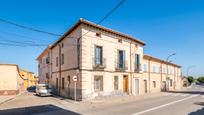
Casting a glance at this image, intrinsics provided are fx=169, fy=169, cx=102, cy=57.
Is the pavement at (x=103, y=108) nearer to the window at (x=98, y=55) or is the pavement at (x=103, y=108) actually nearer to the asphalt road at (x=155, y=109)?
the asphalt road at (x=155, y=109)

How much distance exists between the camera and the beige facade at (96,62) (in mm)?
16156

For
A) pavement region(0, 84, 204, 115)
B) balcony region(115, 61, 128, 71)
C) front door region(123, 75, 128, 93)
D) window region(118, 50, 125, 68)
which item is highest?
window region(118, 50, 125, 68)

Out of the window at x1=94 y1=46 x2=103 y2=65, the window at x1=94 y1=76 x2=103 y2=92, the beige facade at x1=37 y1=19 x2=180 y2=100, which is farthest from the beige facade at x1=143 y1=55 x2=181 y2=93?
the window at x1=94 y1=46 x2=103 y2=65

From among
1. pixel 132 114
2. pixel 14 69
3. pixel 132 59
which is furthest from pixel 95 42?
pixel 14 69

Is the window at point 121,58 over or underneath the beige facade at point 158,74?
over

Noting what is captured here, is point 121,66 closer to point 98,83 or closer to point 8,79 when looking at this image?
point 98,83

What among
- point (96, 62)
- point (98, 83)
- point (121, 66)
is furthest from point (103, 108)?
point (121, 66)

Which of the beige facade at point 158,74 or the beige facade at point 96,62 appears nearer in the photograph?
the beige facade at point 96,62

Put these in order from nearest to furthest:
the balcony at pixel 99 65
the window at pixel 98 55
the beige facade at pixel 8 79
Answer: the balcony at pixel 99 65 → the window at pixel 98 55 → the beige facade at pixel 8 79

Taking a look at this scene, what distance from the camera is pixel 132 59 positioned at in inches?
852

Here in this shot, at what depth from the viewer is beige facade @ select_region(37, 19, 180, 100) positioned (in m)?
16.2

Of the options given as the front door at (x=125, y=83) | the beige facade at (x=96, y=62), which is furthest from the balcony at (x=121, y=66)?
the front door at (x=125, y=83)

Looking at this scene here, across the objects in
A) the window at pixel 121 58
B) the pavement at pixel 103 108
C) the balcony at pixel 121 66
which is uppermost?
the window at pixel 121 58

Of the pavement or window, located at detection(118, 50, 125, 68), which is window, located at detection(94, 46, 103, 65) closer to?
window, located at detection(118, 50, 125, 68)
